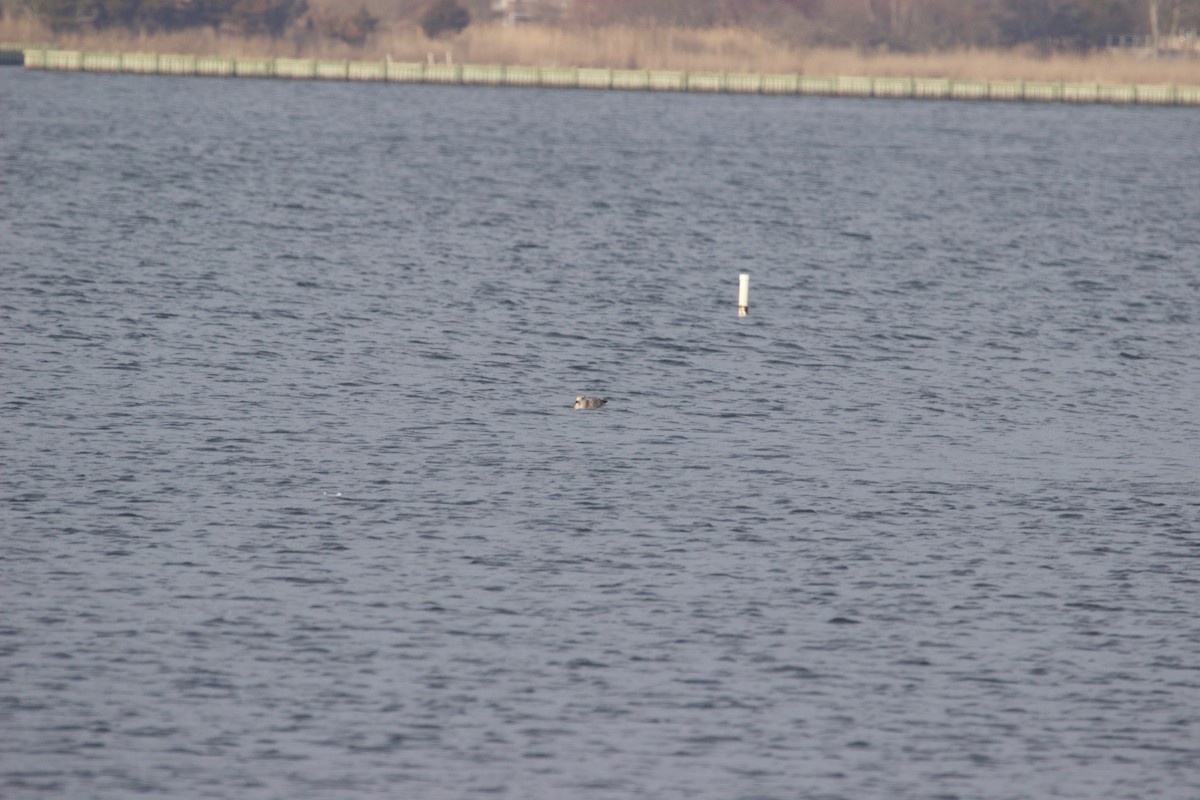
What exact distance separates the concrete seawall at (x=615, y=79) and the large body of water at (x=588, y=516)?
76621 mm

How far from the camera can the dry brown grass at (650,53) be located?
147375 mm

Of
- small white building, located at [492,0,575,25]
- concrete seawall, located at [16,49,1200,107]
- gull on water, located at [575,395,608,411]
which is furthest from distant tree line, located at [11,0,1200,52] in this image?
gull on water, located at [575,395,608,411]

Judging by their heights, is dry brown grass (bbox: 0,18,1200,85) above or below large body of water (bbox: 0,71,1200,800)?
above

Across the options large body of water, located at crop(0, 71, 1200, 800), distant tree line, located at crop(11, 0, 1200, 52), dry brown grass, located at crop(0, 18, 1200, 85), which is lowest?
large body of water, located at crop(0, 71, 1200, 800)

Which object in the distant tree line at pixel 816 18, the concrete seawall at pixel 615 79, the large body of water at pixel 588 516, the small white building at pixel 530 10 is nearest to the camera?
the large body of water at pixel 588 516

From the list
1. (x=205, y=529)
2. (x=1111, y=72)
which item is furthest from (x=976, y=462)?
(x=1111, y=72)

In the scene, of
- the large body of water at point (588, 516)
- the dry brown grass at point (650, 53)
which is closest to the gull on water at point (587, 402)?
the large body of water at point (588, 516)

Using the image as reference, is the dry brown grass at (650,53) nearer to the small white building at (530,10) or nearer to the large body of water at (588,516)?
the small white building at (530,10)

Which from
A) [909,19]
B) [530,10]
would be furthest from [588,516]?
[530,10]

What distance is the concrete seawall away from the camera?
14225 cm

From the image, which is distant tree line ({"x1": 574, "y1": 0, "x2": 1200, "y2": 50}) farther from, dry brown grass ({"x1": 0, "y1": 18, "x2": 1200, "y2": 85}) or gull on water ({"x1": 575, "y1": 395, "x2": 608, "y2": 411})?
gull on water ({"x1": 575, "y1": 395, "x2": 608, "y2": 411})

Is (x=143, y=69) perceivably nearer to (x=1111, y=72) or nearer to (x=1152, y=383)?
(x=1111, y=72)

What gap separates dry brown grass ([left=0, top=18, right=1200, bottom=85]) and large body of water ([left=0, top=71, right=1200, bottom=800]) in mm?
81913

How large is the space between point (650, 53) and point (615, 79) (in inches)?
338
